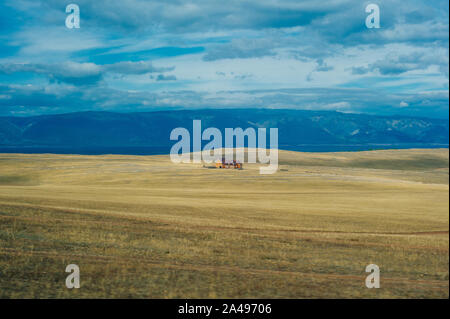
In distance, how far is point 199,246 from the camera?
22750 mm

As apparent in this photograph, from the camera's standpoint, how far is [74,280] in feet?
55.5

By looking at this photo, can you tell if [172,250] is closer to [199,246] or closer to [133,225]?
[199,246]

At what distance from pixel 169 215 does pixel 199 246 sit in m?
10.4

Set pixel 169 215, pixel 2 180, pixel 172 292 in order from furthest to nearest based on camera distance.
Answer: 1. pixel 2 180
2. pixel 169 215
3. pixel 172 292

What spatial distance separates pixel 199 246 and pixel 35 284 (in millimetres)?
8320

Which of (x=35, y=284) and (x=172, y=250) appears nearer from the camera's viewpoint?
(x=35, y=284)

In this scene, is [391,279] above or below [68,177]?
below

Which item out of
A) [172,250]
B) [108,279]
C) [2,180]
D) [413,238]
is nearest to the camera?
[108,279]

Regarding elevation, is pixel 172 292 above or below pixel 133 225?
below
